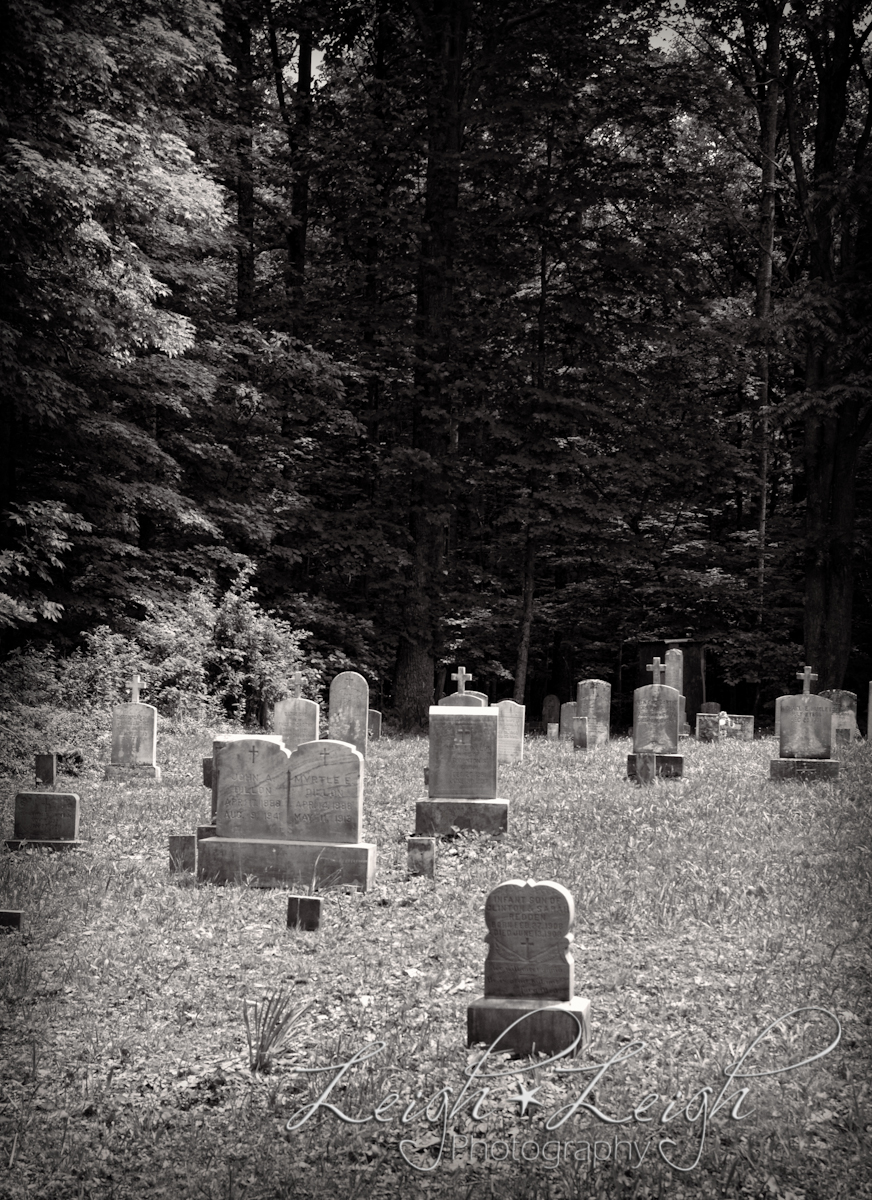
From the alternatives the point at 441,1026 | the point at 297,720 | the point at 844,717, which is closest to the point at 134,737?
the point at 297,720

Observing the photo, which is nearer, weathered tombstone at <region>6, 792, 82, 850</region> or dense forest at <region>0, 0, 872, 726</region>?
weathered tombstone at <region>6, 792, 82, 850</region>

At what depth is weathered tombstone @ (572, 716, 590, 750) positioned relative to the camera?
16.1 meters

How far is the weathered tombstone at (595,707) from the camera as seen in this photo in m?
16.7

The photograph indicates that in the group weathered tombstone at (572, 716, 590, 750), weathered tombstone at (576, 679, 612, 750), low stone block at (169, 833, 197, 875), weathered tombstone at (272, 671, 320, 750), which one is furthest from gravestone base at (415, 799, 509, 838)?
weathered tombstone at (576, 679, 612, 750)

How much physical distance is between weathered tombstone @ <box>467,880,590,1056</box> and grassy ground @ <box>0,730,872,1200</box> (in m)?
0.14

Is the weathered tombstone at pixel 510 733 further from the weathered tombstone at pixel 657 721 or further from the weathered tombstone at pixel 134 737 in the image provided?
the weathered tombstone at pixel 134 737

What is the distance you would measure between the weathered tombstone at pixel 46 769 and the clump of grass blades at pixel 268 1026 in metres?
6.73

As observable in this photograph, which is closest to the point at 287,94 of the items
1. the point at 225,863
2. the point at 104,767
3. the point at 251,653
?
the point at 251,653

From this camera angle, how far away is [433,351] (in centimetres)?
2225

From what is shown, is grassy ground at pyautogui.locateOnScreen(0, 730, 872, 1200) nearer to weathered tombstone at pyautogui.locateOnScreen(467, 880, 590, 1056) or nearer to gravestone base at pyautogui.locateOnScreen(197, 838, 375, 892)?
weathered tombstone at pyautogui.locateOnScreen(467, 880, 590, 1056)

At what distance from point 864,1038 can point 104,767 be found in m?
10.00

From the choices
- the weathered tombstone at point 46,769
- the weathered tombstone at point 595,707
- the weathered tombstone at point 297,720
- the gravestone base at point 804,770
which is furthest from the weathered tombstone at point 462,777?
the weathered tombstone at point 595,707

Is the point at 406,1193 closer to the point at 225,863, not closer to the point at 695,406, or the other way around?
the point at 225,863

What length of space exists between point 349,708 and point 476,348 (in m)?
9.58
